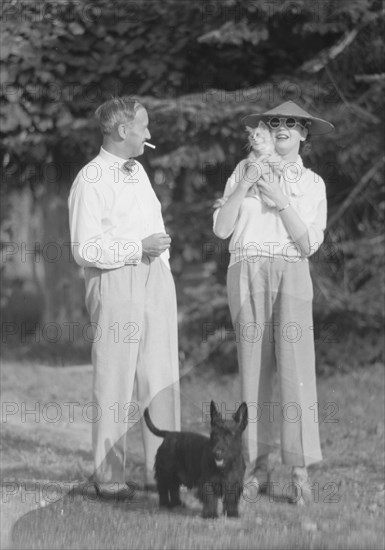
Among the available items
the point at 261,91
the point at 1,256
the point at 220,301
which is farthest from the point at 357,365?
the point at 1,256

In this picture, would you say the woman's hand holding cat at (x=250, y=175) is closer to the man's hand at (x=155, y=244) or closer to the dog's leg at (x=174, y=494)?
the man's hand at (x=155, y=244)

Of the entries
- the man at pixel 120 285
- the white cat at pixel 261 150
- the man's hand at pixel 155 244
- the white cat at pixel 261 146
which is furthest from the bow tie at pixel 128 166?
the white cat at pixel 261 146

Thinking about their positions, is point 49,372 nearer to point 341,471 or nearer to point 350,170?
point 350,170

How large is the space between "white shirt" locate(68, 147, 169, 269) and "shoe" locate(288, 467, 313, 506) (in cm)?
136

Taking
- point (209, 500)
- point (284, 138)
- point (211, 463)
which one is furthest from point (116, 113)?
point (209, 500)

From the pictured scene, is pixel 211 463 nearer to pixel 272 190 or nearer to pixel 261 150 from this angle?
pixel 272 190

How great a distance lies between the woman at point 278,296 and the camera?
5547 mm

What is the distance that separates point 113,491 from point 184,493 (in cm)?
37

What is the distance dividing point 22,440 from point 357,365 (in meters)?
2.98

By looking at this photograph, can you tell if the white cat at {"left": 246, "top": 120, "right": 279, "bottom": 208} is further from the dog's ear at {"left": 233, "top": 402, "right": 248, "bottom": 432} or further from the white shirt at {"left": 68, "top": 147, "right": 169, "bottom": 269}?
the dog's ear at {"left": 233, "top": 402, "right": 248, "bottom": 432}

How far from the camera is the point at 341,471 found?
6742mm

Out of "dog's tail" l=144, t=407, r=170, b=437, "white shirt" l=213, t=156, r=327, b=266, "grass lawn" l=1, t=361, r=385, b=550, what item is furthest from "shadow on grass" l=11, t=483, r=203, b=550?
"white shirt" l=213, t=156, r=327, b=266

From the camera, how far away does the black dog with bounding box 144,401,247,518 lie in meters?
4.85

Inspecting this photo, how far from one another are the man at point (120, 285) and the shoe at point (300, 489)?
662 millimetres
